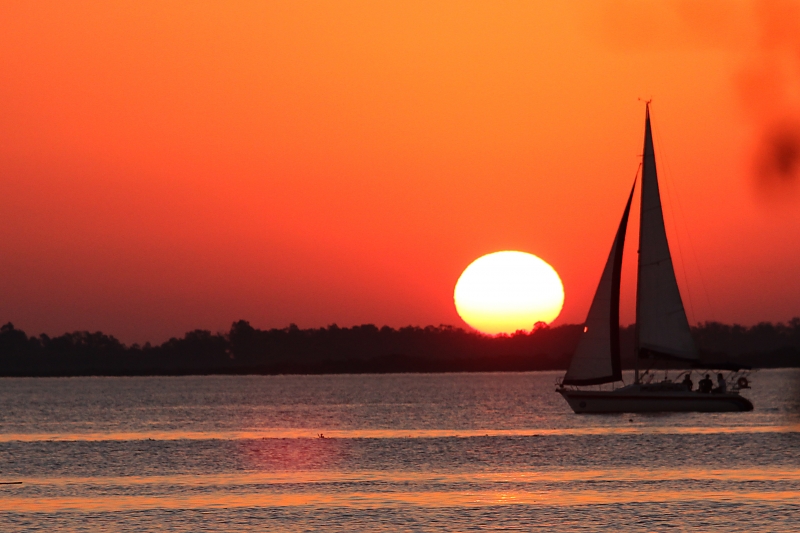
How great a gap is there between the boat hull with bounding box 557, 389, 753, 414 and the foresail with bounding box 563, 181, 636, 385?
1.70 meters

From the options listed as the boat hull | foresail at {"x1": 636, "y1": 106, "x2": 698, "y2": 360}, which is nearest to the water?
the boat hull

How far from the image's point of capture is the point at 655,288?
292ft

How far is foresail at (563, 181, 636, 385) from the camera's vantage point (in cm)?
8750

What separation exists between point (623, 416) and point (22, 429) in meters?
54.8

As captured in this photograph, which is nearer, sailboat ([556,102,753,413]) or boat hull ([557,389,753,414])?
boat hull ([557,389,753,414])

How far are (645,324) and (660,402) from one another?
661 cm

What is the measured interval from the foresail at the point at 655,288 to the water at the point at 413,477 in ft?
21.3

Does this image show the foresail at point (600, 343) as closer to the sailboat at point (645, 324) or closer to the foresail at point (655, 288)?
the sailboat at point (645, 324)

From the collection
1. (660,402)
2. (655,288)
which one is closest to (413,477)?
(660,402)

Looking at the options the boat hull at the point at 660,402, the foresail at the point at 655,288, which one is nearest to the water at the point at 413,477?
the boat hull at the point at 660,402

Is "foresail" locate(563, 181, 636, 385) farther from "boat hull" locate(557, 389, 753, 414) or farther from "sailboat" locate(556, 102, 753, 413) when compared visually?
"boat hull" locate(557, 389, 753, 414)

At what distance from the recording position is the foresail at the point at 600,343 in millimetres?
87500

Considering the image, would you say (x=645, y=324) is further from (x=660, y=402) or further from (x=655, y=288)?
(x=660, y=402)

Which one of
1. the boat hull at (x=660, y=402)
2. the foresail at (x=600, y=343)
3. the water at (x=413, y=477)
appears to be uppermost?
the foresail at (x=600, y=343)
